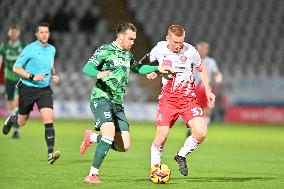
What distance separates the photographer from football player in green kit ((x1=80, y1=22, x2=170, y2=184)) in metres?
10.2

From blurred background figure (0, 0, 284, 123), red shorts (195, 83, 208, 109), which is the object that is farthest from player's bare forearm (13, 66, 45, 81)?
blurred background figure (0, 0, 284, 123)

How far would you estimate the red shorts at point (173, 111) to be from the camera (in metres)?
11.1

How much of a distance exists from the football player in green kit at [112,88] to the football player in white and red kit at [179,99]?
18.9 inches

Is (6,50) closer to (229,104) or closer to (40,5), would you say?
(229,104)

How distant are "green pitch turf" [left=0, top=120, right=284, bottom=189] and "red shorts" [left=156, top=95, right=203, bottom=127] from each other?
85 centimetres

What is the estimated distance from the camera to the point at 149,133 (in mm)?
22953

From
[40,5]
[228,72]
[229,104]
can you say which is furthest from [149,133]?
[40,5]

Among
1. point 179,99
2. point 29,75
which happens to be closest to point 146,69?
point 179,99

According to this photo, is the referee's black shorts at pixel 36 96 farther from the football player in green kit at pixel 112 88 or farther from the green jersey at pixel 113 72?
the green jersey at pixel 113 72

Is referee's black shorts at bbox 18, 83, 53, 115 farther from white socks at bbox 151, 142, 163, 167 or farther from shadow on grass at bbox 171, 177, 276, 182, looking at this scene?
shadow on grass at bbox 171, 177, 276, 182

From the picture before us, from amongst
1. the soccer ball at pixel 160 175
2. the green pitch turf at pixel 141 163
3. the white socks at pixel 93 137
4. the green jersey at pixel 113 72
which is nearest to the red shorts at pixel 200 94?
the green pitch turf at pixel 141 163

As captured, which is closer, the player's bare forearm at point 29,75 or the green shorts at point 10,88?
the player's bare forearm at point 29,75

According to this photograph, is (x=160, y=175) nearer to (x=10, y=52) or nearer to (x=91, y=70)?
(x=91, y=70)

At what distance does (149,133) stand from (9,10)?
566 inches
